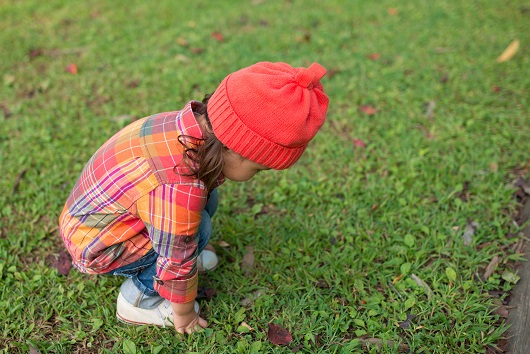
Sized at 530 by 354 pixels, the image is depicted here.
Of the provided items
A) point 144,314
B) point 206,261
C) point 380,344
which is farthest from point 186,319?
point 380,344

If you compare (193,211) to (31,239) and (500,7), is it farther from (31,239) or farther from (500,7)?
(500,7)

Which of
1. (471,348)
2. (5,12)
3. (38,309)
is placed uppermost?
(5,12)

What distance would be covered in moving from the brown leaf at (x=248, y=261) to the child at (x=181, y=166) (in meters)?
0.49

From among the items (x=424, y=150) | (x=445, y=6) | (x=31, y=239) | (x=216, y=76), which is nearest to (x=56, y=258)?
(x=31, y=239)

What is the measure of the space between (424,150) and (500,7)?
277cm

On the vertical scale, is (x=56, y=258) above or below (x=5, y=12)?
below

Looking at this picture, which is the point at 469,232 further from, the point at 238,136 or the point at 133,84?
the point at 133,84

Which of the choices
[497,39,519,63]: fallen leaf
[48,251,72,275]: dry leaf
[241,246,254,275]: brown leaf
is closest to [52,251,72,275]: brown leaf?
[48,251,72,275]: dry leaf

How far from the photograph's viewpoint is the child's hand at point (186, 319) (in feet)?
6.72

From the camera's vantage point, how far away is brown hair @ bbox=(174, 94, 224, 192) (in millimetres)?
1774

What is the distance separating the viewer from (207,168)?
70.5 inches

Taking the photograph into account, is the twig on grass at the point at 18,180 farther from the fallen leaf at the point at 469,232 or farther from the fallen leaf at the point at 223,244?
the fallen leaf at the point at 469,232

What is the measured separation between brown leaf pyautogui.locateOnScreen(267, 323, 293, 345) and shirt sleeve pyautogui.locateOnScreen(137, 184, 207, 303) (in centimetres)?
47

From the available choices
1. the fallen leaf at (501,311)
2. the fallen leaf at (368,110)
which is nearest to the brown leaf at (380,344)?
the fallen leaf at (501,311)
